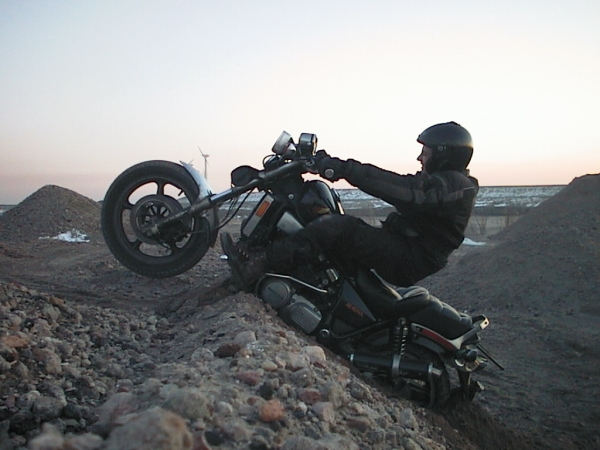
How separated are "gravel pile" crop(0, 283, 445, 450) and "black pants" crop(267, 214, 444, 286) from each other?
49 cm

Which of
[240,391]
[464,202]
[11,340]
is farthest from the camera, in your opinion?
[464,202]

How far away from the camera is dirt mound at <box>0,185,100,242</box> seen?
10.1m

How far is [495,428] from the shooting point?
4168 mm

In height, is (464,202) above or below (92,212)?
above

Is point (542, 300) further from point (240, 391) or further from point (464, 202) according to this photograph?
point (240, 391)

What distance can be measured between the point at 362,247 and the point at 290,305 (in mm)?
672

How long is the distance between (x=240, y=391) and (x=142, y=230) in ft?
8.59

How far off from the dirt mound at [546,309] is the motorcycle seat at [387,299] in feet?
3.90

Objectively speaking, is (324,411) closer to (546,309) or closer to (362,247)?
(362,247)

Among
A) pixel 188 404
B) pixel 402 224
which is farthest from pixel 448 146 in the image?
pixel 188 404

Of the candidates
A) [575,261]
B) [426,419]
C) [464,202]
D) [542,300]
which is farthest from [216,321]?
[575,261]

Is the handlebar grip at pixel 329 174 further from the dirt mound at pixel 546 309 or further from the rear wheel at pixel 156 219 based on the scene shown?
the dirt mound at pixel 546 309

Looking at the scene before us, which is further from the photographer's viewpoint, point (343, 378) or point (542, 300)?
point (542, 300)

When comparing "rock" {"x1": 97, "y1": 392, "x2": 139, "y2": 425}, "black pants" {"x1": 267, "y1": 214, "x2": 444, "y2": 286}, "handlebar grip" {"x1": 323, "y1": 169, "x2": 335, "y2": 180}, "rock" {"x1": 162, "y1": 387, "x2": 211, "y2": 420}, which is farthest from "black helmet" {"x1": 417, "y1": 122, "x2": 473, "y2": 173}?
"rock" {"x1": 97, "y1": 392, "x2": 139, "y2": 425}
